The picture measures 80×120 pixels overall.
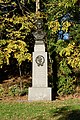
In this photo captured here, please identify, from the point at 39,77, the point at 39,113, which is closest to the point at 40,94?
the point at 39,77

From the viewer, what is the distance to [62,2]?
636 inches

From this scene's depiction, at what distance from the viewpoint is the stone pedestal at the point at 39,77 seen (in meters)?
14.9

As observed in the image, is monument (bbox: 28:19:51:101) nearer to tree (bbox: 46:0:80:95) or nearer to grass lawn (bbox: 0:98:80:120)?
tree (bbox: 46:0:80:95)

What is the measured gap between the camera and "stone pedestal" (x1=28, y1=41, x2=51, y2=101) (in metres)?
14.9

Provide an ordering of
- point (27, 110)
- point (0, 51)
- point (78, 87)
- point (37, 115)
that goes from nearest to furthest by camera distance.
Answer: point (37, 115), point (27, 110), point (0, 51), point (78, 87)

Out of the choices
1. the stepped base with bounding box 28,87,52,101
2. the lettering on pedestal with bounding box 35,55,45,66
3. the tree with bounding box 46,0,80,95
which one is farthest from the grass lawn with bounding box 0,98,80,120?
the tree with bounding box 46,0,80,95

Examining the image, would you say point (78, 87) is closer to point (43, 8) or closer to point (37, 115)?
point (43, 8)

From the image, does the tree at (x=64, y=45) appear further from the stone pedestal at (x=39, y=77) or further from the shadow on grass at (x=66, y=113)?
the shadow on grass at (x=66, y=113)

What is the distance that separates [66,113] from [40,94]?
4.04m

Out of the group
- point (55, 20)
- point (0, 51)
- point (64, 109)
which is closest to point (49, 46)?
point (55, 20)

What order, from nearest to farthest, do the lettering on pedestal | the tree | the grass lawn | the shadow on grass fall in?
1. the shadow on grass
2. the grass lawn
3. the lettering on pedestal
4. the tree

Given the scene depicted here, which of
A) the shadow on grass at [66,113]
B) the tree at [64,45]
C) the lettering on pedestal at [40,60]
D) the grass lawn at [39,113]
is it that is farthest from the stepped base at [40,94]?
the shadow on grass at [66,113]

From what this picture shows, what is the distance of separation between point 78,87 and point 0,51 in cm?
412

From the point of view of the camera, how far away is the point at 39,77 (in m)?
15.1
